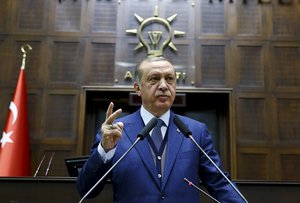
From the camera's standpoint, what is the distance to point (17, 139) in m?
5.00

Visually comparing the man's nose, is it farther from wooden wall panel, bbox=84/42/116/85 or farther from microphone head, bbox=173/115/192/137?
wooden wall panel, bbox=84/42/116/85

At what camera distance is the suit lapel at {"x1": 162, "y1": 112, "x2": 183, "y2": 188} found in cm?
180

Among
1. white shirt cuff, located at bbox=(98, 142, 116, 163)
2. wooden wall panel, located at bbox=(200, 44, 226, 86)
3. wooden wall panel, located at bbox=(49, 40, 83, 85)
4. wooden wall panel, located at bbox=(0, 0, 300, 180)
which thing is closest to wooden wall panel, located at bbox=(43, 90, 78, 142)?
wooden wall panel, located at bbox=(0, 0, 300, 180)

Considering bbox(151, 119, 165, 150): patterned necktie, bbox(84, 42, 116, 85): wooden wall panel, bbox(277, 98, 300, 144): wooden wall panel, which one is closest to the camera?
bbox(151, 119, 165, 150): patterned necktie

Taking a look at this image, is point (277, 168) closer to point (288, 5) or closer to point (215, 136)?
point (215, 136)

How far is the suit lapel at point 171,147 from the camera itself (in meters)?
1.80

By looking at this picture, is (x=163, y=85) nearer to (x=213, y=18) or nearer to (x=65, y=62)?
(x=65, y=62)

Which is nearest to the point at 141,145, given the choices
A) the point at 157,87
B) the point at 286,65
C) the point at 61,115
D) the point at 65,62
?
the point at 157,87

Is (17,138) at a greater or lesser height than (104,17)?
lesser

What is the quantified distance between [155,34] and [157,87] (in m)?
3.59

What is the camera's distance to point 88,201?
136 inches

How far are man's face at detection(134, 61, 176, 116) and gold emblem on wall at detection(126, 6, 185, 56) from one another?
340 centimetres

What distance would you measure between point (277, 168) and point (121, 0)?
3000 millimetres

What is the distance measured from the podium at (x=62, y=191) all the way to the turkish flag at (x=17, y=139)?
3.97 feet
